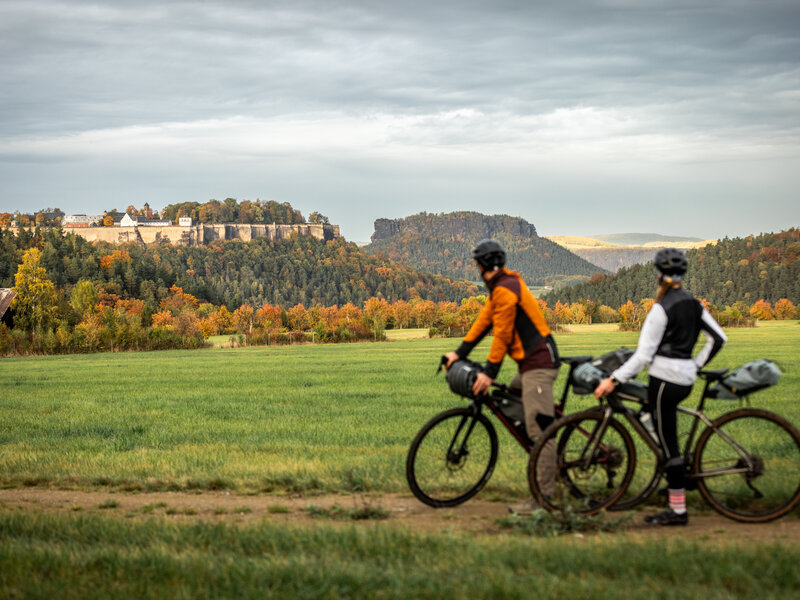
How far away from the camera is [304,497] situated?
924 cm

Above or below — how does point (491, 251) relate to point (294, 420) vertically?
above

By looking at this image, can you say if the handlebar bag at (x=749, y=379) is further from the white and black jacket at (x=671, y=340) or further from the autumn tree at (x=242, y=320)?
the autumn tree at (x=242, y=320)

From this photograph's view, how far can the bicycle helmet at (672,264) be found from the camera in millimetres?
7152

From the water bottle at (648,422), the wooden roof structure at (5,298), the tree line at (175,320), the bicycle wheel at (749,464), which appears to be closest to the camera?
the bicycle wheel at (749,464)

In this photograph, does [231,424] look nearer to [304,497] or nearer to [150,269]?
[304,497]

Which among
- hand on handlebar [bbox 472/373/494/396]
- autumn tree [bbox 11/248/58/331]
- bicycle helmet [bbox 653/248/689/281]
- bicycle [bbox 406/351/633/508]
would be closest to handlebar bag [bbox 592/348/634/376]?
bicycle [bbox 406/351/633/508]

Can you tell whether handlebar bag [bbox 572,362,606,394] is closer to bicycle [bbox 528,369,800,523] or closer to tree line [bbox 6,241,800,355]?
bicycle [bbox 528,369,800,523]

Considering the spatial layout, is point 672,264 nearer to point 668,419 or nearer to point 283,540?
point 668,419

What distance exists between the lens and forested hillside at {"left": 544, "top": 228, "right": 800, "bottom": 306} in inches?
6427

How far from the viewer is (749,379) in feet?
23.2

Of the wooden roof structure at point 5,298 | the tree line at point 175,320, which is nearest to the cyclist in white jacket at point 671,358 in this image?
the tree line at point 175,320

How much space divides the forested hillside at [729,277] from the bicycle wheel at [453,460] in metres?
155

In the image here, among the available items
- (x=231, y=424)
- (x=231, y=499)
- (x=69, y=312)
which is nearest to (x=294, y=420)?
(x=231, y=424)

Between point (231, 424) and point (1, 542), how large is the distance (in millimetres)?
10287
